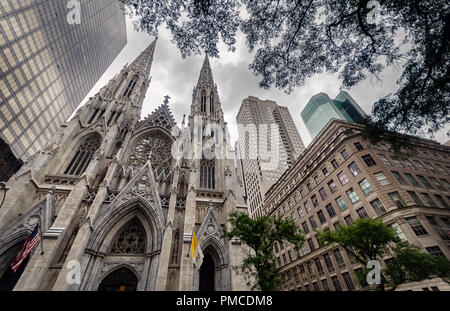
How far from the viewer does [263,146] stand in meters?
60.7

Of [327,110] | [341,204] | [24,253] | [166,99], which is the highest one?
[327,110]

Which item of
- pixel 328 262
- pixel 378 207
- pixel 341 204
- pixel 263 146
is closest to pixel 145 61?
pixel 341 204

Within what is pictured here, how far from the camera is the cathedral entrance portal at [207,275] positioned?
44.8 ft

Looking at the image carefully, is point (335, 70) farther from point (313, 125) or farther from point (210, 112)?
point (313, 125)

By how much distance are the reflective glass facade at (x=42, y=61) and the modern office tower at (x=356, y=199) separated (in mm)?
54993

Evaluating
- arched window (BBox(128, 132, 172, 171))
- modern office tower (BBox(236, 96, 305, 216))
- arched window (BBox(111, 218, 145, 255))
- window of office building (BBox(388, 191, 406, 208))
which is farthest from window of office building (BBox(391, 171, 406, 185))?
modern office tower (BBox(236, 96, 305, 216))

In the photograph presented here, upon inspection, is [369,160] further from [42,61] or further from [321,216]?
[42,61]

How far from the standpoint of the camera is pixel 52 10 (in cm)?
3819

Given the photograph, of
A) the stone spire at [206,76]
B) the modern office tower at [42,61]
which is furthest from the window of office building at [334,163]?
the modern office tower at [42,61]

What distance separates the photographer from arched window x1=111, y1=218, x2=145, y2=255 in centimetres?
1355

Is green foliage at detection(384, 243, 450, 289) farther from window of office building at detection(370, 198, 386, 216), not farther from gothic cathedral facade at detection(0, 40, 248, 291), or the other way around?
gothic cathedral facade at detection(0, 40, 248, 291)

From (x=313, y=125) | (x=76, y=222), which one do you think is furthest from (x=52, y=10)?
(x=313, y=125)

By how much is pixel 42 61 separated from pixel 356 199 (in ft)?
206

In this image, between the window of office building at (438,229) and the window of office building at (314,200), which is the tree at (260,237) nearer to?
the window of office building at (438,229)
